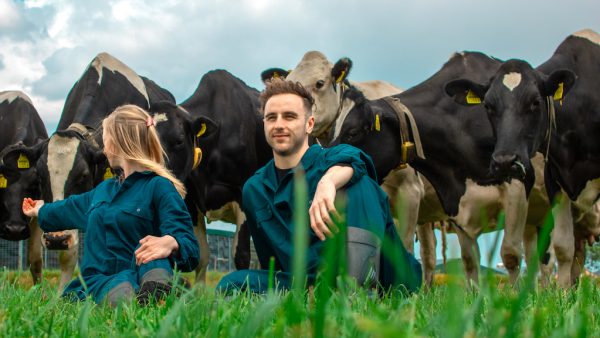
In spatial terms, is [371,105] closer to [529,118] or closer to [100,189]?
[529,118]

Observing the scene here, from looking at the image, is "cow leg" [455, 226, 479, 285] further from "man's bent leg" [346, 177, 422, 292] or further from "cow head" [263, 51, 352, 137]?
"man's bent leg" [346, 177, 422, 292]

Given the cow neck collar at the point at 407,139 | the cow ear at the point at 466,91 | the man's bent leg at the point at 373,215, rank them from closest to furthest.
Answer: the man's bent leg at the point at 373,215
the cow ear at the point at 466,91
the cow neck collar at the point at 407,139

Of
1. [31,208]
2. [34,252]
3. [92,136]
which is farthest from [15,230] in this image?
[31,208]

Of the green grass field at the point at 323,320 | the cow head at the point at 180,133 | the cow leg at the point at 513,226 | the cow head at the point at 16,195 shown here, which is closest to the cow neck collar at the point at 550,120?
the cow leg at the point at 513,226

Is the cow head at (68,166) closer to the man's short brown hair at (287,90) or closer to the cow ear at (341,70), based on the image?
the cow ear at (341,70)

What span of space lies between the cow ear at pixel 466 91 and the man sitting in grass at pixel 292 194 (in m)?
3.45

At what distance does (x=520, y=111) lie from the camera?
627cm

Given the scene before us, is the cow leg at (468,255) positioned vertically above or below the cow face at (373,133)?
below

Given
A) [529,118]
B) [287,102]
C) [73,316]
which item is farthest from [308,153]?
[529,118]

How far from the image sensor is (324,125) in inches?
330

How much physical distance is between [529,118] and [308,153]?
3.21 meters

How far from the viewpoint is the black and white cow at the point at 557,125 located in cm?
610

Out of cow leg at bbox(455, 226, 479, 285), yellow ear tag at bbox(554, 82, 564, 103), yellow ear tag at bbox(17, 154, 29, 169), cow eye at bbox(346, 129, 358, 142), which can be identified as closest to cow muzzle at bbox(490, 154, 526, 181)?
yellow ear tag at bbox(554, 82, 564, 103)

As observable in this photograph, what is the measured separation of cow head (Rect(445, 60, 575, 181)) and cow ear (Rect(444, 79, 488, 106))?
252 mm
